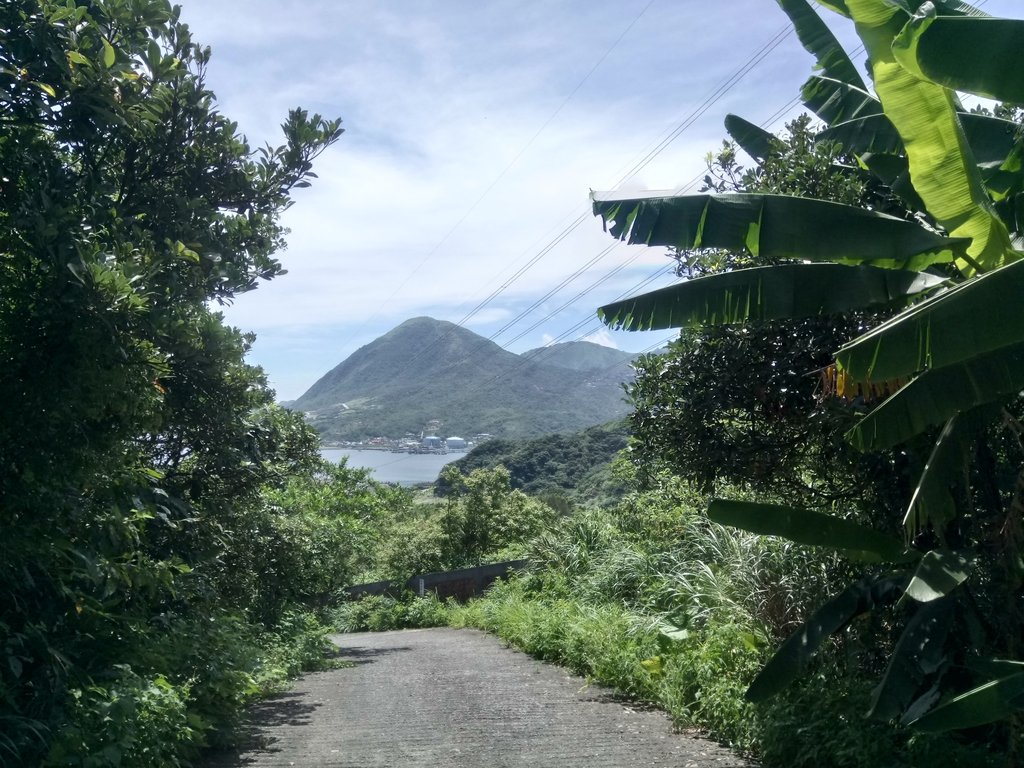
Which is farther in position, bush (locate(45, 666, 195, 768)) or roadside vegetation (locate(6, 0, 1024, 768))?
bush (locate(45, 666, 195, 768))

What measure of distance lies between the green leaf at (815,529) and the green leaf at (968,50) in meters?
3.52

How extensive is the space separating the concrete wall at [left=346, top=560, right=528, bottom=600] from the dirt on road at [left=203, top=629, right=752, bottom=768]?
41.6 ft

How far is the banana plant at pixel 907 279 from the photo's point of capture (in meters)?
5.10

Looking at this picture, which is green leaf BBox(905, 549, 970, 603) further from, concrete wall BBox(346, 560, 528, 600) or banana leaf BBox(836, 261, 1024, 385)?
concrete wall BBox(346, 560, 528, 600)

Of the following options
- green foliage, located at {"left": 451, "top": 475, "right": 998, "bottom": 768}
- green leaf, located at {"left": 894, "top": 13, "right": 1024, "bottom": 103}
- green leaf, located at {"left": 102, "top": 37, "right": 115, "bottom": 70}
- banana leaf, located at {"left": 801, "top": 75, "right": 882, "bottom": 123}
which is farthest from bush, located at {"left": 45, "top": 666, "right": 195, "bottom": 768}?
banana leaf, located at {"left": 801, "top": 75, "right": 882, "bottom": 123}

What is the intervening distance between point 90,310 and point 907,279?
5.37m

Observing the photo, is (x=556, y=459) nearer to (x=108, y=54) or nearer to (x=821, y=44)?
(x=821, y=44)

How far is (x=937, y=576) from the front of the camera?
262 inches

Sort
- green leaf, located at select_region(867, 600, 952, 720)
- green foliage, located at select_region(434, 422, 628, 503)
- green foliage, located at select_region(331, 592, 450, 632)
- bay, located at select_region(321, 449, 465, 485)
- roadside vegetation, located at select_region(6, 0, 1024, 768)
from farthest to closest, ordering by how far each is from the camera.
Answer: green foliage, located at select_region(434, 422, 628, 503) → bay, located at select_region(321, 449, 465, 485) → green foliage, located at select_region(331, 592, 450, 632) → green leaf, located at select_region(867, 600, 952, 720) → roadside vegetation, located at select_region(6, 0, 1024, 768)

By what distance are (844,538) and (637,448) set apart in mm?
2541

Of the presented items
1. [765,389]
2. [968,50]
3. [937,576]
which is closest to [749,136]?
[765,389]

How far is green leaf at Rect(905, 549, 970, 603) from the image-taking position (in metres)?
6.45

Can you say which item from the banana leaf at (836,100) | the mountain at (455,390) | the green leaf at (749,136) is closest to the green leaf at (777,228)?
the banana leaf at (836,100)

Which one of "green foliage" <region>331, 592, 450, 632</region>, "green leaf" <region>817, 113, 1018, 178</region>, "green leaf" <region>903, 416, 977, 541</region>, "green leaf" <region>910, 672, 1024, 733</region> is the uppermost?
"green leaf" <region>817, 113, 1018, 178</region>
